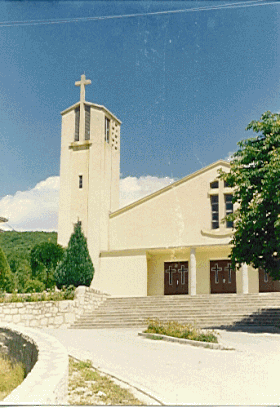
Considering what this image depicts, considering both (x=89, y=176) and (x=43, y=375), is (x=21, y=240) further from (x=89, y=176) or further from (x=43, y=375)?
(x=43, y=375)

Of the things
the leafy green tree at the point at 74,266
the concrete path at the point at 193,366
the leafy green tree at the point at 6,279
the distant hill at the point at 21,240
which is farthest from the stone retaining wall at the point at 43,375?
the leafy green tree at the point at 74,266

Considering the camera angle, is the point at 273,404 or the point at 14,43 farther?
the point at 14,43

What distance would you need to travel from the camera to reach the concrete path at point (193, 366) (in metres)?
4.98

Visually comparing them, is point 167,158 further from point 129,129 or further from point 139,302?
point 139,302

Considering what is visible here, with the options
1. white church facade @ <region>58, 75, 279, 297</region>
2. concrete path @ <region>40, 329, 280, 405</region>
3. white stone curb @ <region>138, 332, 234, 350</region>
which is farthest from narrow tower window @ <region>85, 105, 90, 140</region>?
white stone curb @ <region>138, 332, 234, 350</region>

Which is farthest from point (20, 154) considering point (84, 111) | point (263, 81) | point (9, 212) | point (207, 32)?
point (263, 81)

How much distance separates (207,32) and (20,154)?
10.8ft

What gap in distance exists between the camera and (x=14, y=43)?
7.25 metres

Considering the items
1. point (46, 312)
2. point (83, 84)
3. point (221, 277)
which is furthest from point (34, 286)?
point (83, 84)

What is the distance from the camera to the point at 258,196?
1170cm

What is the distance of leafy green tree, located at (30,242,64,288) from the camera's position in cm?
1447

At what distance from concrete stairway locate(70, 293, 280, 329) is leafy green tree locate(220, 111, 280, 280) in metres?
2.39

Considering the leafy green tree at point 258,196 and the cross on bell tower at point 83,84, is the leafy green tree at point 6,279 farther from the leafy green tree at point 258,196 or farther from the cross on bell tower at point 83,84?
the cross on bell tower at point 83,84

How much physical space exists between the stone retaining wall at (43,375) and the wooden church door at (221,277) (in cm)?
1251
